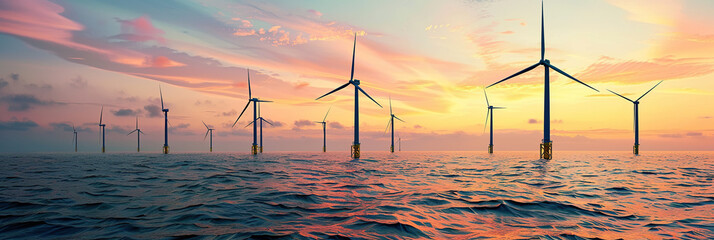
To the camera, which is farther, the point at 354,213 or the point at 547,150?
the point at 547,150

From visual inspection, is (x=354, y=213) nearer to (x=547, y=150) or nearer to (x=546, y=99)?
(x=547, y=150)

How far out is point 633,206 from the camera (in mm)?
17734

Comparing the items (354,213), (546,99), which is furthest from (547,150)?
(354,213)

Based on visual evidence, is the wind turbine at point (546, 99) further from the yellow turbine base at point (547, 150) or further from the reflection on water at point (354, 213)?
the reflection on water at point (354, 213)

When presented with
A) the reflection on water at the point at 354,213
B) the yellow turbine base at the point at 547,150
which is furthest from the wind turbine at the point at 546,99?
the reflection on water at the point at 354,213

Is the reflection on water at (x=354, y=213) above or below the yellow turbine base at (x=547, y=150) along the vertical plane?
above

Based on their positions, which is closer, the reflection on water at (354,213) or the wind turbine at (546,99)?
the reflection on water at (354,213)

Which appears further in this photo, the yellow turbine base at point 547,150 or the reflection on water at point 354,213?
the yellow turbine base at point 547,150

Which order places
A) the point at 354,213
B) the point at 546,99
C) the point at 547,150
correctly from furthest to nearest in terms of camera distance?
the point at 546,99 < the point at 547,150 < the point at 354,213

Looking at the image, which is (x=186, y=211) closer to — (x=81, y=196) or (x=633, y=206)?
(x=81, y=196)

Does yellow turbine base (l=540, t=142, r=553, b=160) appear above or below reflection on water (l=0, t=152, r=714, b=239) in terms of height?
below

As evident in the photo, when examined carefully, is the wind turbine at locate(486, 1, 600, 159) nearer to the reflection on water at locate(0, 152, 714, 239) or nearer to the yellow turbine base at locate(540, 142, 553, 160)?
the yellow turbine base at locate(540, 142, 553, 160)

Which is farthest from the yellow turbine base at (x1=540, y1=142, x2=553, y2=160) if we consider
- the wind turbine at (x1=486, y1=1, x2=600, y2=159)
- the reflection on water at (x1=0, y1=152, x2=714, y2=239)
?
the reflection on water at (x1=0, y1=152, x2=714, y2=239)

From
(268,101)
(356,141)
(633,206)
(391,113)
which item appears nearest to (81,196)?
(633,206)
